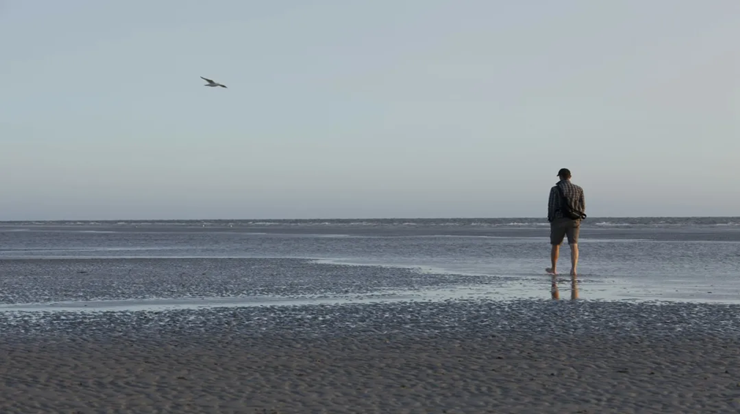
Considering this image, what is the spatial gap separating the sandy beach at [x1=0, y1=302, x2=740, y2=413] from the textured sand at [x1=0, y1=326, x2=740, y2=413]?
0.05ft

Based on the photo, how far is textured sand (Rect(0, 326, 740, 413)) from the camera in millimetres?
6473

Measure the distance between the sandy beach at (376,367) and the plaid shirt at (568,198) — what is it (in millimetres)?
7503

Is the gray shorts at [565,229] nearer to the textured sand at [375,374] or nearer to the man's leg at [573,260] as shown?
the man's leg at [573,260]

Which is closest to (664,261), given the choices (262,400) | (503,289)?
(503,289)

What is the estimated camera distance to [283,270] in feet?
72.7

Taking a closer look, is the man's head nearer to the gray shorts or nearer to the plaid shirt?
the plaid shirt

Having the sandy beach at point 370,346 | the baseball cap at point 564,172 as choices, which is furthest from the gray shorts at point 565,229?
the sandy beach at point 370,346

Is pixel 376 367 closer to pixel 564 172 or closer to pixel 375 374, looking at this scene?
pixel 375 374

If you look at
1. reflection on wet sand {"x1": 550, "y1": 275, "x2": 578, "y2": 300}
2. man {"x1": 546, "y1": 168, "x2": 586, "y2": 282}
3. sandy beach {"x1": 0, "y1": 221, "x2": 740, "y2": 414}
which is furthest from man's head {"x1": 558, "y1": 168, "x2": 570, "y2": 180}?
sandy beach {"x1": 0, "y1": 221, "x2": 740, "y2": 414}

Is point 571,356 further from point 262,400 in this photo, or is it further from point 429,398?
point 262,400

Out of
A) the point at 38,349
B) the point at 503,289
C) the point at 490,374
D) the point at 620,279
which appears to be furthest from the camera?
the point at 620,279

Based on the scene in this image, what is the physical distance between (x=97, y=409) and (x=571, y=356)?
14.6 ft

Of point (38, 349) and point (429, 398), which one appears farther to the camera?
point (38, 349)

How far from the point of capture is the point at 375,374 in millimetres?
7621
